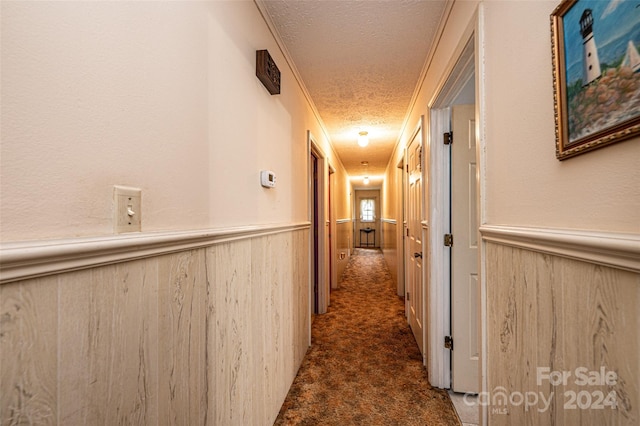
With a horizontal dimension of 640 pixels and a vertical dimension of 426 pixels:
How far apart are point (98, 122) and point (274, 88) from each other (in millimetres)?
1221

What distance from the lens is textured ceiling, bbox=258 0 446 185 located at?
161 centimetres

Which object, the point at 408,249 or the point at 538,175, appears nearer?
the point at 538,175

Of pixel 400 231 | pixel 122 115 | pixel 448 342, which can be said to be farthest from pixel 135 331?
pixel 400 231

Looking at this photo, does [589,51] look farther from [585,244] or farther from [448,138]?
[448,138]

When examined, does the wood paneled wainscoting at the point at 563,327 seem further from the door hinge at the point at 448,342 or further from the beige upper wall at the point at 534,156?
the door hinge at the point at 448,342

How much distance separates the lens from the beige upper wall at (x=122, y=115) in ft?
1.65

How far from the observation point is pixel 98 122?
24.9 inches

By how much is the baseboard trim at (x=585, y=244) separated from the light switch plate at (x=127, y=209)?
1038 mm

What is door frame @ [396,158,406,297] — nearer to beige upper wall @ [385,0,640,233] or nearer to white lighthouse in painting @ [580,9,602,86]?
beige upper wall @ [385,0,640,233]

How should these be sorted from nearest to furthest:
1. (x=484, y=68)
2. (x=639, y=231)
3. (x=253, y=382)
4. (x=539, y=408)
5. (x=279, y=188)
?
(x=639, y=231) < (x=539, y=408) < (x=484, y=68) < (x=253, y=382) < (x=279, y=188)

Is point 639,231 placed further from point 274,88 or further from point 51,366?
point 274,88

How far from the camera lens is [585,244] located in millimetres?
595

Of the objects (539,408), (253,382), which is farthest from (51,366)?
(539,408)

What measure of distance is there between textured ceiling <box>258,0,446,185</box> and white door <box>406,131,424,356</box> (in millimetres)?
562
